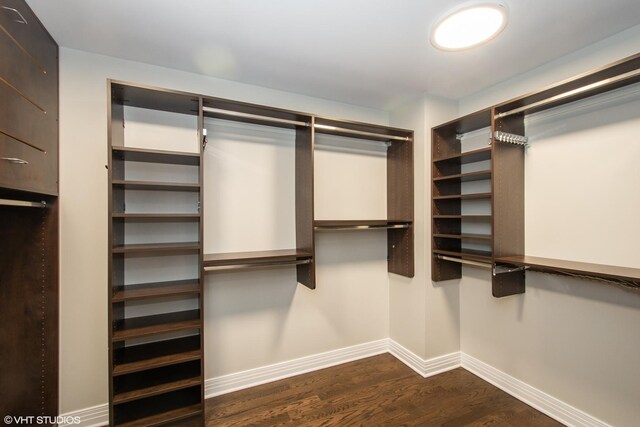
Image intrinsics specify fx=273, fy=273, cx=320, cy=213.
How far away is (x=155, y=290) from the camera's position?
1816mm

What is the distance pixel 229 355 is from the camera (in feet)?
7.59

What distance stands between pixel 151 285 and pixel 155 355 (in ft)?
1.53

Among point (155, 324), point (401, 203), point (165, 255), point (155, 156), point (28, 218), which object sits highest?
point (155, 156)

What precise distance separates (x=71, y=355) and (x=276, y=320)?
4.72 ft

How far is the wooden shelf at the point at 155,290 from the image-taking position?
169 centimetres

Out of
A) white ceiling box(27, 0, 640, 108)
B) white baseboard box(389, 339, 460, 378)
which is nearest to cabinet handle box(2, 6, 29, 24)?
white ceiling box(27, 0, 640, 108)

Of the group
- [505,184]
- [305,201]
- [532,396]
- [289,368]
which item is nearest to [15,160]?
[305,201]

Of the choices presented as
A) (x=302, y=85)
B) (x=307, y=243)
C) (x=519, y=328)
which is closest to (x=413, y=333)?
(x=519, y=328)

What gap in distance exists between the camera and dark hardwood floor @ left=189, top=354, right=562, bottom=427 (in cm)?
196

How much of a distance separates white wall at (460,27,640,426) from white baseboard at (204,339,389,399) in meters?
1.18

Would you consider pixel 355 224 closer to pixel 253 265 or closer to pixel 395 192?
pixel 395 192

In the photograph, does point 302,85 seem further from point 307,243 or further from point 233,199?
point 307,243

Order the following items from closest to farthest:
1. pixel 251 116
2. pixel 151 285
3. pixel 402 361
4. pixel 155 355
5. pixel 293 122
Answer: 1. pixel 155 355
2. pixel 151 285
3. pixel 251 116
4. pixel 293 122
5. pixel 402 361

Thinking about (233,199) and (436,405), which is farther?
(233,199)
